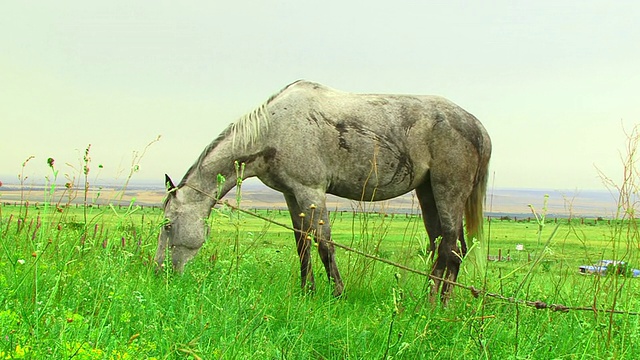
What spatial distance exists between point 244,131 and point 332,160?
94cm

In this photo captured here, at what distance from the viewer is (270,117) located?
5453 millimetres

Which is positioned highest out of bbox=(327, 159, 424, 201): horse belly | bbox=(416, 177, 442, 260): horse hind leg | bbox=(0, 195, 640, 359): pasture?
bbox=(327, 159, 424, 201): horse belly

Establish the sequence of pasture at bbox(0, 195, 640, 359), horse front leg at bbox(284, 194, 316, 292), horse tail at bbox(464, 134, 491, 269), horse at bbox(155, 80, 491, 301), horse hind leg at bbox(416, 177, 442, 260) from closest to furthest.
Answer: pasture at bbox(0, 195, 640, 359) → horse front leg at bbox(284, 194, 316, 292) → horse at bbox(155, 80, 491, 301) → horse hind leg at bbox(416, 177, 442, 260) → horse tail at bbox(464, 134, 491, 269)

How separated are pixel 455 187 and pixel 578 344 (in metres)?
2.60

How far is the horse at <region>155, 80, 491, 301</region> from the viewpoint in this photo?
17.3ft

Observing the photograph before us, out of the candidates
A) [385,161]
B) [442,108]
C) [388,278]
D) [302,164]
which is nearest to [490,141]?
[442,108]

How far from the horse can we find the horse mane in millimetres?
11

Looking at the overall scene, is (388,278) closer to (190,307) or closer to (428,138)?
(428,138)

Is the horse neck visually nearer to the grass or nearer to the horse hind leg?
the grass

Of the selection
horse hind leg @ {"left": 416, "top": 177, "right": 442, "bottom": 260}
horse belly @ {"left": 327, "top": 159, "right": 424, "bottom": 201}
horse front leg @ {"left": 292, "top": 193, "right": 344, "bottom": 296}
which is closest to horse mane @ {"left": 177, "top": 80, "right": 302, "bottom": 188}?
horse front leg @ {"left": 292, "top": 193, "right": 344, "bottom": 296}

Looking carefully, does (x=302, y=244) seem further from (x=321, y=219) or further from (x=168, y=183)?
(x=168, y=183)

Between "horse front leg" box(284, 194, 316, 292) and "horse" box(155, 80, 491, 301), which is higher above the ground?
"horse" box(155, 80, 491, 301)

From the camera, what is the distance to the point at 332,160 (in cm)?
541

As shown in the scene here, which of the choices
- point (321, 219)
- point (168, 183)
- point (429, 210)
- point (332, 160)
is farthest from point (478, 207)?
point (168, 183)
